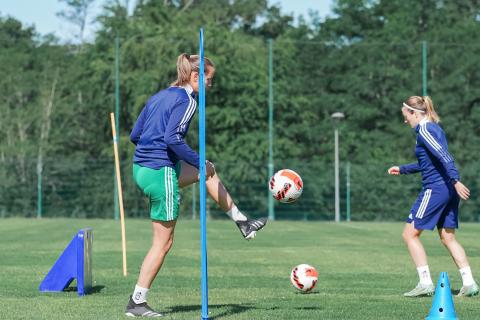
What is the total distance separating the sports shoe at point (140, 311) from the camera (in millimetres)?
7625

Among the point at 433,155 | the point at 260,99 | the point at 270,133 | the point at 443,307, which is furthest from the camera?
the point at 260,99

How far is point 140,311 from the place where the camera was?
765 cm

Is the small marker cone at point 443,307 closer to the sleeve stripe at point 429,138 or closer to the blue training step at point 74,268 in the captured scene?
the sleeve stripe at point 429,138

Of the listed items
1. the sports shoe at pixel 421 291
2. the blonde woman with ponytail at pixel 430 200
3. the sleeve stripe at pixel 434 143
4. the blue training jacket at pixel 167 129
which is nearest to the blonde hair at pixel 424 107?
the blonde woman with ponytail at pixel 430 200

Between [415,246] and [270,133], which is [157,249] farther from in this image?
[270,133]

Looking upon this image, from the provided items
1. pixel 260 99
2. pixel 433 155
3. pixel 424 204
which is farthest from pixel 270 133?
pixel 433 155

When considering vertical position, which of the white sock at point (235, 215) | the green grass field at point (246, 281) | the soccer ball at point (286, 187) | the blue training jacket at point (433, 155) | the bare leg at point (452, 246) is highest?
the blue training jacket at point (433, 155)

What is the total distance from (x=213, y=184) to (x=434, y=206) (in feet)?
8.76

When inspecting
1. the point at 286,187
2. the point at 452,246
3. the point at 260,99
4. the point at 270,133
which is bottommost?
the point at 452,246

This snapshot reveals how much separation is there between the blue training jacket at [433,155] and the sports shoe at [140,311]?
3.18 metres

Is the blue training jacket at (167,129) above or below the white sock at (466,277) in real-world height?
above

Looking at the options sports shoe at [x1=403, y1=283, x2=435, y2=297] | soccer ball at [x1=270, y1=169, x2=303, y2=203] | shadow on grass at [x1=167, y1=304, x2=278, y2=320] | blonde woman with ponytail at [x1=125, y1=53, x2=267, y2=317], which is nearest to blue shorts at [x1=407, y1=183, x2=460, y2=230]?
sports shoe at [x1=403, y1=283, x2=435, y2=297]

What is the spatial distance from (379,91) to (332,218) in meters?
10.9

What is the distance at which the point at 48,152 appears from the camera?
146 ft
